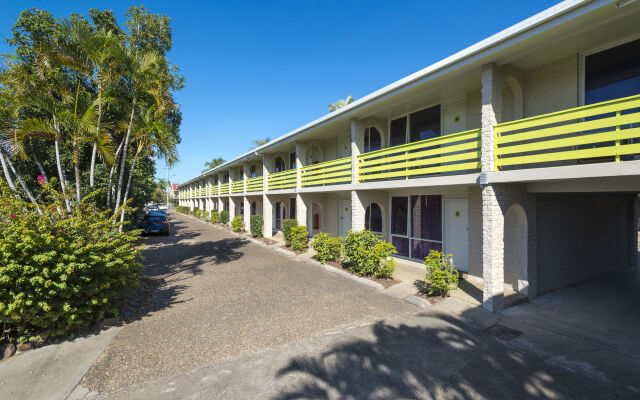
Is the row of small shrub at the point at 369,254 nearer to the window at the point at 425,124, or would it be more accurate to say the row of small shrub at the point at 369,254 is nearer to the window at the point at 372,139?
the window at the point at 425,124

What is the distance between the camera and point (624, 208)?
9578mm

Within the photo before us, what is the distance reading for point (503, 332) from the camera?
204 inches

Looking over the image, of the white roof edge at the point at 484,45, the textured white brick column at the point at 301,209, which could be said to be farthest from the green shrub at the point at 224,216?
the white roof edge at the point at 484,45

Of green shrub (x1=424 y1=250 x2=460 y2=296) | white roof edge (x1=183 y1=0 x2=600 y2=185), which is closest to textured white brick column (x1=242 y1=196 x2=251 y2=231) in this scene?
white roof edge (x1=183 y1=0 x2=600 y2=185)

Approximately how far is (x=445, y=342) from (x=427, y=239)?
17.2 feet

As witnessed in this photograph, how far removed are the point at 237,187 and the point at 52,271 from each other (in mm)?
18538

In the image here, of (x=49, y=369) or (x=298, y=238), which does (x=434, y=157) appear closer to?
(x=298, y=238)

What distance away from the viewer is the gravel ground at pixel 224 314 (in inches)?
165

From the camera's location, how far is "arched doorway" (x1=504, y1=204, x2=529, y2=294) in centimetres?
667

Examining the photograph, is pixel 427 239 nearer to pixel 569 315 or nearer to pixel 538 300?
pixel 538 300

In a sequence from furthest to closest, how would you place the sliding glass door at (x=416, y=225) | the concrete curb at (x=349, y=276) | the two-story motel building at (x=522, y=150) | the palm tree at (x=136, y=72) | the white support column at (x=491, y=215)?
the sliding glass door at (x=416, y=225)
the concrete curb at (x=349, y=276)
the palm tree at (x=136, y=72)
the white support column at (x=491, y=215)
the two-story motel building at (x=522, y=150)

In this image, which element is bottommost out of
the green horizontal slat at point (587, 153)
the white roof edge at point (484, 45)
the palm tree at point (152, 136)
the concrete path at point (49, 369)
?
the concrete path at point (49, 369)

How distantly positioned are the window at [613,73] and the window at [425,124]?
3.76m

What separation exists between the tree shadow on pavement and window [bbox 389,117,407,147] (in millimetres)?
7349
